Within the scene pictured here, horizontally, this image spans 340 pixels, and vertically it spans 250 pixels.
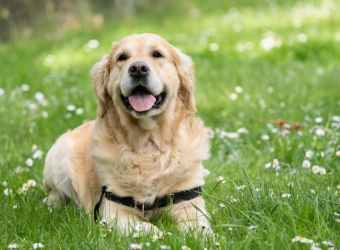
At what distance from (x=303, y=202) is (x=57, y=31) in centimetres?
949

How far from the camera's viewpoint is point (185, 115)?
331 centimetres

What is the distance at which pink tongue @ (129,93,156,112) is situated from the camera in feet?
9.85

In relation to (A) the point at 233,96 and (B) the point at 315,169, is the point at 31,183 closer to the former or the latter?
(B) the point at 315,169

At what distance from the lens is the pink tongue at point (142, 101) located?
9.85 ft

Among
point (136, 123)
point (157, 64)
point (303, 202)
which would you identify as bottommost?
point (303, 202)

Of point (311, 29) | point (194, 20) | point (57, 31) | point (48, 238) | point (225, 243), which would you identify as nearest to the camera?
point (225, 243)

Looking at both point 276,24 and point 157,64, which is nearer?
point 157,64

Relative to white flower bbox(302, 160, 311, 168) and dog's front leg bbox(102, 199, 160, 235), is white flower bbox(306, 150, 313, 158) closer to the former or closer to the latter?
white flower bbox(302, 160, 311, 168)

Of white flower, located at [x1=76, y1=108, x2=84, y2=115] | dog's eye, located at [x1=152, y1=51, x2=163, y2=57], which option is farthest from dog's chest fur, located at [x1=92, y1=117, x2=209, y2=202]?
white flower, located at [x1=76, y1=108, x2=84, y2=115]

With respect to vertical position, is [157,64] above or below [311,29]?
below

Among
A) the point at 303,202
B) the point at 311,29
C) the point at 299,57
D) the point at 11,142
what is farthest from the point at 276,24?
the point at 303,202

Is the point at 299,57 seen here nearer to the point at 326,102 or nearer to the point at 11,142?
the point at 326,102

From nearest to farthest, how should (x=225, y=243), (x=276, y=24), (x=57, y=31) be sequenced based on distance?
(x=225, y=243) → (x=276, y=24) → (x=57, y=31)

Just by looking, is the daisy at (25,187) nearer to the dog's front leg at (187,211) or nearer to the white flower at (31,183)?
the white flower at (31,183)
